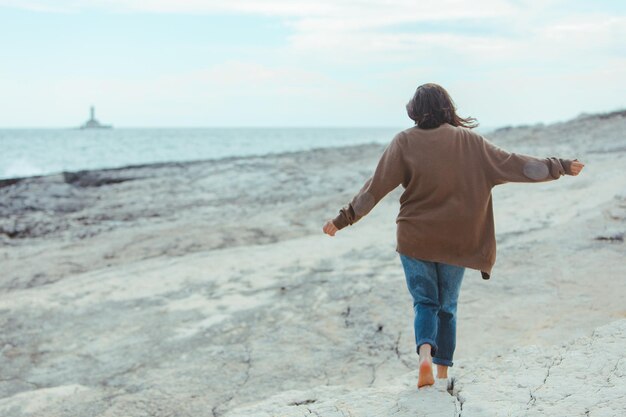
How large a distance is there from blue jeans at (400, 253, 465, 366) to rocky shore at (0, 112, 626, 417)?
0.18 meters

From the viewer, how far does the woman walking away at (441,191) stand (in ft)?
10.1

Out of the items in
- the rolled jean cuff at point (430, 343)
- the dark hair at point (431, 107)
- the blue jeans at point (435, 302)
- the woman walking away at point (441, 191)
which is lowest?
the rolled jean cuff at point (430, 343)

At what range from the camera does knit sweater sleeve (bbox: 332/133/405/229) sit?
10.3 ft

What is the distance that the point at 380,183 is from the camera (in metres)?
3.17

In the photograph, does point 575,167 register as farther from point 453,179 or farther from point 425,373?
point 425,373

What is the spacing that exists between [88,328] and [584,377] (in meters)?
3.77

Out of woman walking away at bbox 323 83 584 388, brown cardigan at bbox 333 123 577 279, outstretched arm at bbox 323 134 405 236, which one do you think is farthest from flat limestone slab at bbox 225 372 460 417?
outstretched arm at bbox 323 134 405 236

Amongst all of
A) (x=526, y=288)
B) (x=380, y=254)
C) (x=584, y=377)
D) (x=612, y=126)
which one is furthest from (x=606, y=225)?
(x=612, y=126)

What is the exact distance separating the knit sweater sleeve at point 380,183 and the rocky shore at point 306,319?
875 mm

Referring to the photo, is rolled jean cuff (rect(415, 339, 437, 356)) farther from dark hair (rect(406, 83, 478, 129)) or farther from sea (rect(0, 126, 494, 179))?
sea (rect(0, 126, 494, 179))

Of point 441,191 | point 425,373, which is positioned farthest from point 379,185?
point 425,373

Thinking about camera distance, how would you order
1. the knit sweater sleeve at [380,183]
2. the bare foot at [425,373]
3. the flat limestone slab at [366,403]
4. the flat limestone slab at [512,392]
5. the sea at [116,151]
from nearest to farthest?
the flat limestone slab at [512,392] → the flat limestone slab at [366,403] → the bare foot at [425,373] → the knit sweater sleeve at [380,183] → the sea at [116,151]

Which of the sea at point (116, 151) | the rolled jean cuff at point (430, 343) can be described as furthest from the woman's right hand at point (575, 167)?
the sea at point (116, 151)

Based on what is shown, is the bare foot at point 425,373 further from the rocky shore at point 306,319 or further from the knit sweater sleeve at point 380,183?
the knit sweater sleeve at point 380,183
